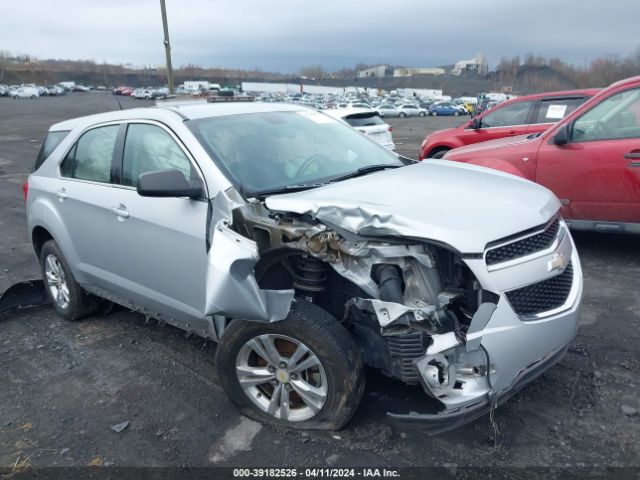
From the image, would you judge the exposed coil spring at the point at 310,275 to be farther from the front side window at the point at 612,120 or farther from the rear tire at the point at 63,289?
the front side window at the point at 612,120

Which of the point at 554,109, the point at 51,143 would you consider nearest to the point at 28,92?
the point at 554,109

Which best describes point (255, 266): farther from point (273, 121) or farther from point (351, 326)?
point (273, 121)

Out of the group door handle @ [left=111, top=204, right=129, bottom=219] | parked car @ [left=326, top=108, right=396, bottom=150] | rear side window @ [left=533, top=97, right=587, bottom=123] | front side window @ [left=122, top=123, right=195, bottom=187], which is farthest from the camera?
parked car @ [left=326, top=108, right=396, bottom=150]

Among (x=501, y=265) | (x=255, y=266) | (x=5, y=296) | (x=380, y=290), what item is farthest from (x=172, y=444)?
(x=5, y=296)

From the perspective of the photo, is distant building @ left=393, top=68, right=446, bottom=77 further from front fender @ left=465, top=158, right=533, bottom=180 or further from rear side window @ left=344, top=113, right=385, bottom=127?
front fender @ left=465, top=158, right=533, bottom=180

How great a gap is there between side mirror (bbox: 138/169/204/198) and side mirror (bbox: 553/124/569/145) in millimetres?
4086

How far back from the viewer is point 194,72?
128 metres

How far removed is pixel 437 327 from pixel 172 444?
1630 millimetres

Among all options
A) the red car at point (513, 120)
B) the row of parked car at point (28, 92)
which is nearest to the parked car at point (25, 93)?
the row of parked car at point (28, 92)

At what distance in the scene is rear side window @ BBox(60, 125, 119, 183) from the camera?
4.17 meters

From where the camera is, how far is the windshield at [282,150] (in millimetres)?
3482

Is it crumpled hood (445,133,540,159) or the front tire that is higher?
crumpled hood (445,133,540,159)

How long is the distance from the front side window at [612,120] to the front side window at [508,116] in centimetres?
349

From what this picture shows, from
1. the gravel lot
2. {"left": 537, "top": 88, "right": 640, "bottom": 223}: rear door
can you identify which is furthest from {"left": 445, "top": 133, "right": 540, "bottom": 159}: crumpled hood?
the gravel lot
